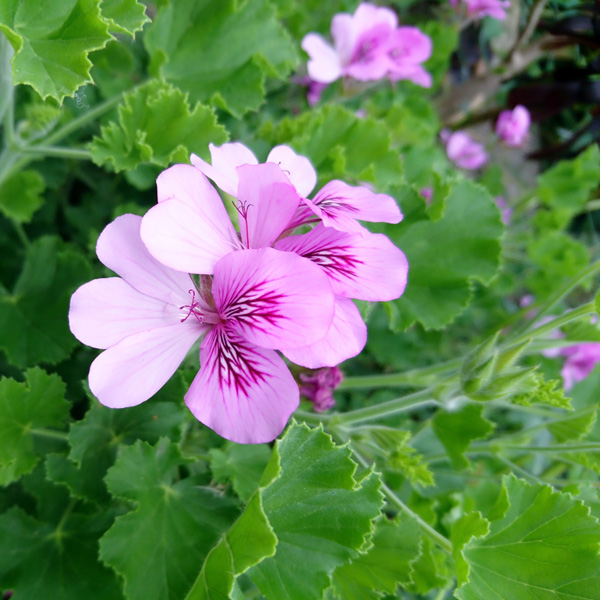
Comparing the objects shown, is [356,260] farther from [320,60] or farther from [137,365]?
[320,60]

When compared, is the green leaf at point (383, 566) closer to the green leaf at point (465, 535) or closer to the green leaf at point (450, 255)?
the green leaf at point (465, 535)

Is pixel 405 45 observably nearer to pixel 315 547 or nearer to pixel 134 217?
pixel 134 217

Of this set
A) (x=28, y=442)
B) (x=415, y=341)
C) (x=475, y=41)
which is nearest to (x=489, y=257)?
(x=415, y=341)

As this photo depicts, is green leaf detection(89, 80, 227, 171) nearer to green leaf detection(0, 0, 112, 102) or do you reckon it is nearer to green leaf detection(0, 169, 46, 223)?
green leaf detection(0, 0, 112, 102)

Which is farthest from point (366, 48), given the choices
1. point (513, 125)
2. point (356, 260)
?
point (356, 260)

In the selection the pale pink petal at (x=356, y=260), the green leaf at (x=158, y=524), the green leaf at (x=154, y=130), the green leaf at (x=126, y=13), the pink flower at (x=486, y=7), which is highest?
the green leaf at (x=126, y=13)

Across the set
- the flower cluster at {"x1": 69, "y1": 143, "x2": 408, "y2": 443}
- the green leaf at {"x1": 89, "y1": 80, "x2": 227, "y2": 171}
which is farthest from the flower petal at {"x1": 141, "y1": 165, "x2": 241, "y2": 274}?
the green leaf at {"x1": 89, "y1": 80, "x2": 227, "y2": 171}

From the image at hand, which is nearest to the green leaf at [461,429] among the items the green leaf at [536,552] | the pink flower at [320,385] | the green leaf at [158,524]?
the green leaf at [536,552]
